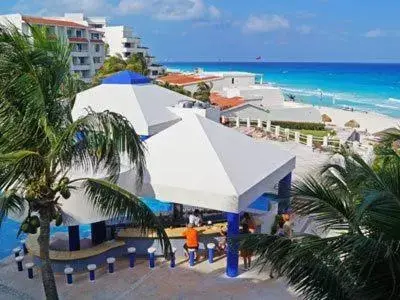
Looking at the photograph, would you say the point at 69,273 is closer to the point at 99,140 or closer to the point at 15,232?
the point at 99,140

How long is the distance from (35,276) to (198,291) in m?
4.10

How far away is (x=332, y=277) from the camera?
5156 millimetres

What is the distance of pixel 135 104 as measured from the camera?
20.0 meters

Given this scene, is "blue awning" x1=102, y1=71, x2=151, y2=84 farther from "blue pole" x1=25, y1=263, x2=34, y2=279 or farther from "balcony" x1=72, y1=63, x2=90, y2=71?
"balcony" x1=72, y1=63, x2=90, y2=71

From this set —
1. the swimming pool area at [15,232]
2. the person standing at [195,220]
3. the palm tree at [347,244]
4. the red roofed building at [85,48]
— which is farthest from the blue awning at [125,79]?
the red roofed building at [85,48]

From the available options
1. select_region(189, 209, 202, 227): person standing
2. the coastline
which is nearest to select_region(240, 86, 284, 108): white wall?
the coastline

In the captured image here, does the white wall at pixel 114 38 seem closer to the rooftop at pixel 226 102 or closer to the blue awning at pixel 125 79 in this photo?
the rooftop at pixel 226 102

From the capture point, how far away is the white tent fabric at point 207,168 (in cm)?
1067

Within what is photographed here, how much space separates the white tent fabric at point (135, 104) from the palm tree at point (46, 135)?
37.8ft

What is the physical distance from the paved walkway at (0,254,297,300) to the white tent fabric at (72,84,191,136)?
866 centimetres

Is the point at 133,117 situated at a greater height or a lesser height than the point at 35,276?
greater

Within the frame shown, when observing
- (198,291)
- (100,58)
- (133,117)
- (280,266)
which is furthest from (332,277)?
(100,58)

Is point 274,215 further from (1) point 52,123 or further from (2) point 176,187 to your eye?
(1) point 52,123

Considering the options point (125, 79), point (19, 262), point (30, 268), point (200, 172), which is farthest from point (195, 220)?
point (125, 79)
